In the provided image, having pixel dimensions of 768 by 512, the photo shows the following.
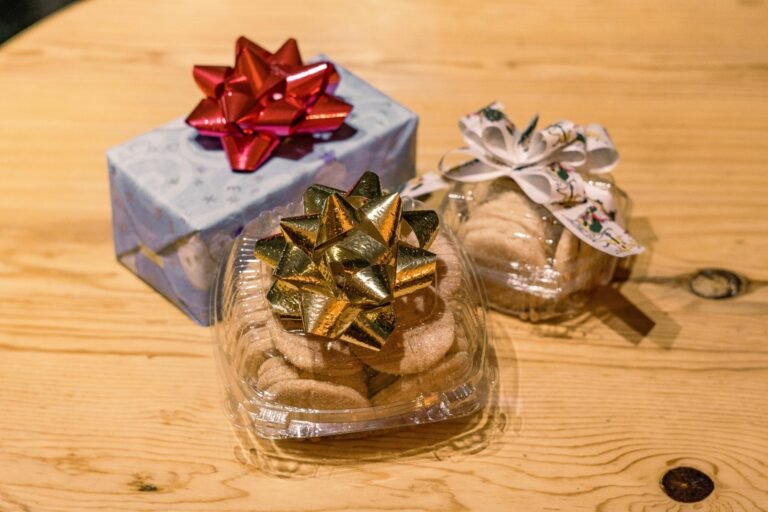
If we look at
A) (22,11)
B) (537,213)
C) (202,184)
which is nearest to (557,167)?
(537,213)

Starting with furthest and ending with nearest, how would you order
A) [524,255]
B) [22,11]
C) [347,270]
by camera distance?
[22,11] < [524,255] < [347,270]

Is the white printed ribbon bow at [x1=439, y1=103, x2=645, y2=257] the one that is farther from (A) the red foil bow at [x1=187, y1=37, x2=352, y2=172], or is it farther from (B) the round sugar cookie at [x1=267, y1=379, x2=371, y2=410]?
(B) the round sugar cookie at [x1=267, y1=379, x2=371, y2=410]

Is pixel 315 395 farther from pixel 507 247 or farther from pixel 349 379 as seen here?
pixel 507 247

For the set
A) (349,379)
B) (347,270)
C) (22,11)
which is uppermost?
(347,270)

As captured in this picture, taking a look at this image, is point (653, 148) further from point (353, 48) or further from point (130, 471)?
point (130, 471)

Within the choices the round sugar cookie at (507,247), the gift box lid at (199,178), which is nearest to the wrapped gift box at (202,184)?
the gift box lid at (199,178)

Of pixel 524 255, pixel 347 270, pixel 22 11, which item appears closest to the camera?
pixel 347 270
